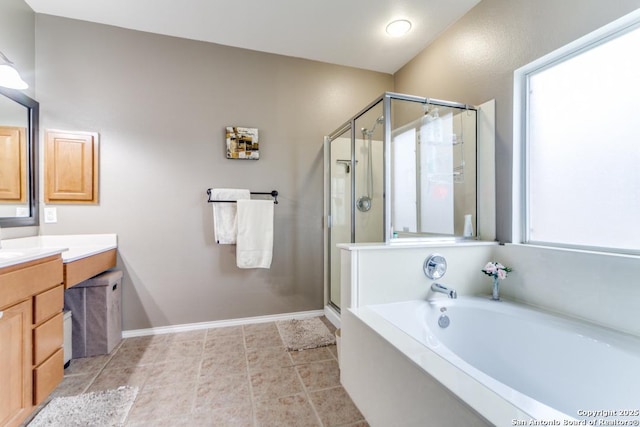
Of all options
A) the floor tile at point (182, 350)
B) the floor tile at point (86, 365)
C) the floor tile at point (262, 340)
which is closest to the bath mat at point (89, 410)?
the floor tile at point (86, 365)

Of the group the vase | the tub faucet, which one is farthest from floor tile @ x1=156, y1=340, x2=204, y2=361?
the vase

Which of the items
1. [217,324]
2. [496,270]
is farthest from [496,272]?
[217,324]

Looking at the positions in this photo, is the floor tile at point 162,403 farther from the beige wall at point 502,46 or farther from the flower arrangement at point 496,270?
the beige wall at point 502,46

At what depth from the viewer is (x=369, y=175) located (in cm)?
228

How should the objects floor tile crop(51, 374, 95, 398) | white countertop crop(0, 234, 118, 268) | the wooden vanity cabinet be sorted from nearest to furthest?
the wooden vanity cabinet → floor tile crop(51, 374, 95, 398) → white countertop crop(0, 234, 118, 268)

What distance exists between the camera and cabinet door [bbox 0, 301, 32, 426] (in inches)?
45.6

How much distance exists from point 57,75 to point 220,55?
129 cm

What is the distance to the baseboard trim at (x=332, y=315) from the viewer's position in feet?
8.28

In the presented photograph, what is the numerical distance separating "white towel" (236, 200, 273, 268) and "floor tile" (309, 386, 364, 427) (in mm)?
1192

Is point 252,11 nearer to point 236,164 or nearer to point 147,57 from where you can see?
point 147,57

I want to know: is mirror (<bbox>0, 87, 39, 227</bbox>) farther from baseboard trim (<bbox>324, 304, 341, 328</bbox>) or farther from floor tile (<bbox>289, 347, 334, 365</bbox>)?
baseboard trim (<bbox>324, 304, 341, 328</bbox>)

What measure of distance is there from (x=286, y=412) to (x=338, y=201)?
175 centimetres

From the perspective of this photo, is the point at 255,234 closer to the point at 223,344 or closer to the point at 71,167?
the point at 223,344

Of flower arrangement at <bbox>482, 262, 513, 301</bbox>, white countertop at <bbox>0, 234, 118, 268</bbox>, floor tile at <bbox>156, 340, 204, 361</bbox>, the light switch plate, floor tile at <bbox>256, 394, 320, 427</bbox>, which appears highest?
the light switch plate
